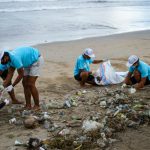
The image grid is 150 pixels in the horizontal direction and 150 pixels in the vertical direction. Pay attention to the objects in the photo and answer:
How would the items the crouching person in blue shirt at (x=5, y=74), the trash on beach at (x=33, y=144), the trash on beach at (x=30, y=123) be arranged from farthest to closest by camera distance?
1. the crouching person in blue shirt at (x=5, y=74)
2. the trash on beach at (x=30, y=123)
3. the trash on beach at (x=33, y=144)

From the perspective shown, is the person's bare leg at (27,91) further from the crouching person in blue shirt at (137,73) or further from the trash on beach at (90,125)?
the crouching person in blue shirt at (137,73)

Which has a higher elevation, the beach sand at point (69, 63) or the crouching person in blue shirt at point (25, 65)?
the crouching person in blue shirt at point (25, 65)

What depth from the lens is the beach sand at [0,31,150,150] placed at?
5.68 meters

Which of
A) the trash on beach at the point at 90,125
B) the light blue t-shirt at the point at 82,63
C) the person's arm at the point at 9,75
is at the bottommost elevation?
the trash on beach at the point at 90,125

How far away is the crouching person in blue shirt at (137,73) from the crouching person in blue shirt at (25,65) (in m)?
2.25

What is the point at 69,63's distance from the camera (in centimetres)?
1070

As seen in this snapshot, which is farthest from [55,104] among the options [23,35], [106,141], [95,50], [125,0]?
[125,0]

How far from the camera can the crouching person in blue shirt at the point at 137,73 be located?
804cm

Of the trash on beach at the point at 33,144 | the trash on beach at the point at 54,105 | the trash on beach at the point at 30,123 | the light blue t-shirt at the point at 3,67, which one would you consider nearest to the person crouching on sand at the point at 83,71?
the trash on beach at the point at 54,105

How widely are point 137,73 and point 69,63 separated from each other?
2917 mm

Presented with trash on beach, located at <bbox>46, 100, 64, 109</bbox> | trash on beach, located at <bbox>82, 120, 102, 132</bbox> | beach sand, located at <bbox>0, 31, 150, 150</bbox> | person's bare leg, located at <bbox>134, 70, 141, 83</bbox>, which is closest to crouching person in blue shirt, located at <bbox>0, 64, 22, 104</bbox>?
beach sand, located at <bbox>0, 31, 150, 150</bbox>

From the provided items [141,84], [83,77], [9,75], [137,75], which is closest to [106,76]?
[83,77]

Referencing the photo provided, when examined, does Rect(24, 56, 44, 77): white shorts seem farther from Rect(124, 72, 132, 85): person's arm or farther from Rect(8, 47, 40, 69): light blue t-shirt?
Rect(124, 72, 132, 85): person's arm

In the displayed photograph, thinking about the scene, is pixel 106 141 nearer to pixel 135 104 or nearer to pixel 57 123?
pixel 57 123
